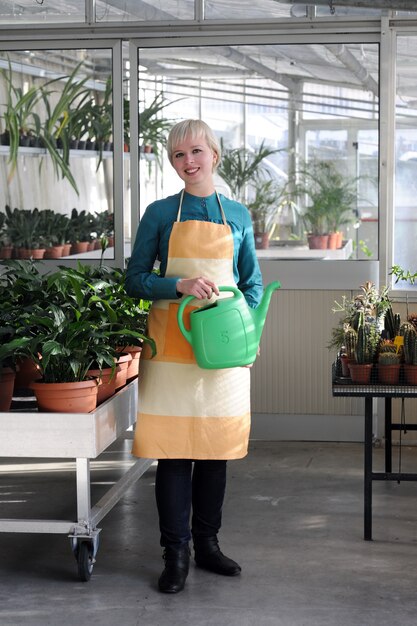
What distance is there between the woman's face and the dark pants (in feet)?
3.25

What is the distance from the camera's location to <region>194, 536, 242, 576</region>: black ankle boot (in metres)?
3.51

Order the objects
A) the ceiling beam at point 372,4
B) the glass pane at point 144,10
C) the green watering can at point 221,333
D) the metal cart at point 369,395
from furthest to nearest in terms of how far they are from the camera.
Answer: the glass pane at point 144,10 → the ceiling beam at point 372,4 → the metal cart at point 369,395 → the green watering can at point 221,333

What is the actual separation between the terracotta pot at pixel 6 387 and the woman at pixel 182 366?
19.8 inches

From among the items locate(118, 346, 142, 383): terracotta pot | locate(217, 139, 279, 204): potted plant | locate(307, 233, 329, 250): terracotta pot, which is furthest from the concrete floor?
locate(217, 139, 279, 204): potted plant

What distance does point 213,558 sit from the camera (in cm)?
352

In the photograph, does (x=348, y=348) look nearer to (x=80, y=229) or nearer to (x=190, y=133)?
(x=190, y=133)

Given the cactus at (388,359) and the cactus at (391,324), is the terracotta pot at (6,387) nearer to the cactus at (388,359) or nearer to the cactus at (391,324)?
the cactus at (388,359)

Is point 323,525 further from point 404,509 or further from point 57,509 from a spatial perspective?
point 57,509

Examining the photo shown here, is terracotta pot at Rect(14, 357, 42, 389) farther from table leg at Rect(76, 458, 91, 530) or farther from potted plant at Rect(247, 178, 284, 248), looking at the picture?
potted plant at Rect(247, 178, 284, 248)

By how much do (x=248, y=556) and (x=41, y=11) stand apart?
3417 millimetres

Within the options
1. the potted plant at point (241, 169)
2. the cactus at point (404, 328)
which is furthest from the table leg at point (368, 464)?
the potted plant at point (241, 169)

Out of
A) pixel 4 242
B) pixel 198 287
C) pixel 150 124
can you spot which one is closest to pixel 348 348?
pixel 198 287

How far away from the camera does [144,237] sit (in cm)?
343

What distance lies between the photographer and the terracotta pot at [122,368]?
382 cm
